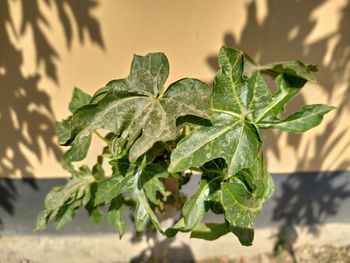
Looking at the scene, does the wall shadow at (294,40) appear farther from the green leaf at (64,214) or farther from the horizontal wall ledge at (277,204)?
the green leaf at (64,214)

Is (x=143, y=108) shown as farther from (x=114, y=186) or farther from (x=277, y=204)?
(x=277, y=204)

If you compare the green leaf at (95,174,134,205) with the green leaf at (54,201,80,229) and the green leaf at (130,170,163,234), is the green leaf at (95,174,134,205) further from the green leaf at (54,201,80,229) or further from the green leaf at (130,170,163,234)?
the green leaf at (54,201,80,229)

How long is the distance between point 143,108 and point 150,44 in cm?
135

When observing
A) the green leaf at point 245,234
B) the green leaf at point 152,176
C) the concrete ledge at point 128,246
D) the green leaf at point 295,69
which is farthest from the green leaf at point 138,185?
the concrete ledge at point 128,246

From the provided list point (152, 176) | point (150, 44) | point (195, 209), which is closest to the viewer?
point (195, 209)

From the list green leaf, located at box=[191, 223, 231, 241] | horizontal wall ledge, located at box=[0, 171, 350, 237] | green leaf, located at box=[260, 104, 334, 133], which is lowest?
horizontal wall ledge, located at box=[0, 171, 350, 237]

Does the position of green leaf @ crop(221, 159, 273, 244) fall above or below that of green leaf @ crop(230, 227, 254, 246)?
above

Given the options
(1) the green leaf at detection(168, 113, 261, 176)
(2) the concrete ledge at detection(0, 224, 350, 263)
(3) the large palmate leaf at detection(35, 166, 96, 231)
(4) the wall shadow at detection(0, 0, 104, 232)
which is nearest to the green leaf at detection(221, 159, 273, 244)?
(1) the green leaf at detection(168, 113, 261, 176)

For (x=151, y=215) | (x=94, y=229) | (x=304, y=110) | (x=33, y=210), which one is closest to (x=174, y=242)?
(x=94, y=229)

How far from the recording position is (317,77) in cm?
325

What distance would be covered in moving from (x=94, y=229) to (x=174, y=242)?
0.66 metres

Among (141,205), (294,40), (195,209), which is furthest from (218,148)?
(294,40)

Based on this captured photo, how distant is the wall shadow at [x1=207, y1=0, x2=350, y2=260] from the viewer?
9.85 ft

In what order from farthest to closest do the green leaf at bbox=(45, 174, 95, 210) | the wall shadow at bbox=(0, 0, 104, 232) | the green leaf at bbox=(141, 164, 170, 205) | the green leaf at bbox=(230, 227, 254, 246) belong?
the wall shadow at bbox=(0, 0, 104, 232) → the green leaf at bbox=(45, 174, 95, 210) → the green leaf at bbox=(141, 164, 170, 205) → the green leaf at bbox=(230, 227, 254, 246)
